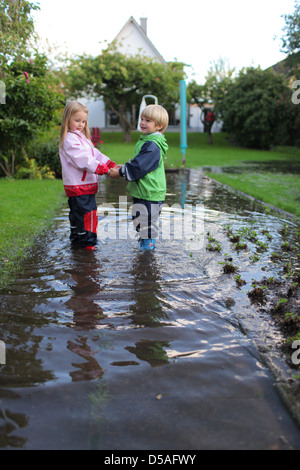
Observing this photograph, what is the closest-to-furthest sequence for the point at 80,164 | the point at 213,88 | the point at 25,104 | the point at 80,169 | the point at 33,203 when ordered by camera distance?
the point at 80,164 < the point at 80,169 < the point at 33,203 < the point at 25,104 < the point at 213,88

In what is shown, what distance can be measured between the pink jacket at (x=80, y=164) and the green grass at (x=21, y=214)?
97cm

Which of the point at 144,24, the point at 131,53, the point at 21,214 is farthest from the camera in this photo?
the point at 144,24

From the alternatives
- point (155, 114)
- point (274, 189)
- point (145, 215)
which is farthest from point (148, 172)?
point (274, 189)

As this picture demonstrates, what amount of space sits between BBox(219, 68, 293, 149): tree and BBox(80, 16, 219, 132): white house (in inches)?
360

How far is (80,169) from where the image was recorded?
484 cm

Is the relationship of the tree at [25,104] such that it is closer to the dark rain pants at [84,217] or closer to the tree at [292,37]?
the dark rain pants at [84,217]

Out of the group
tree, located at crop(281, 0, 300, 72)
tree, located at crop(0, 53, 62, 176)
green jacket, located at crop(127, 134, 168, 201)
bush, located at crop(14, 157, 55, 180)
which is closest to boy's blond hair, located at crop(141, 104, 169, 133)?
green jacket, located at crop(127, 134, 168, 201)

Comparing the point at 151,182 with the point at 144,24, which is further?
the point at 144,24

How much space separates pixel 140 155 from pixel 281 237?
93.3 inches

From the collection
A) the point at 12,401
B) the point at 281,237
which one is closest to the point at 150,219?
the point at 281,237

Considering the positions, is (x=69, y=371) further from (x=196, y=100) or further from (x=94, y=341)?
(x=196, y=100)

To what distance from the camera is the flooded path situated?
1.98 metres

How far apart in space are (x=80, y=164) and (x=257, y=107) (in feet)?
89.6

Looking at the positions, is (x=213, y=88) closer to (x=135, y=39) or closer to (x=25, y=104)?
(x=135, y=39)
